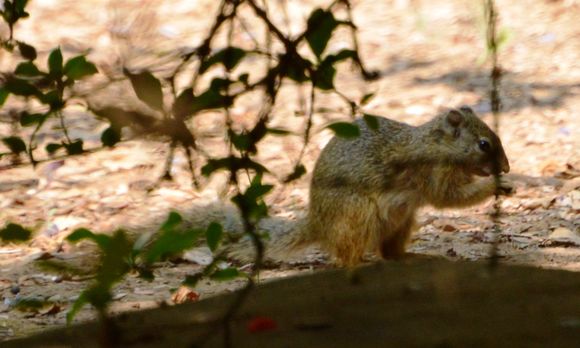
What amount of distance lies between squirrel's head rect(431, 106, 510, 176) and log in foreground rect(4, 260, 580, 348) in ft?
6.86

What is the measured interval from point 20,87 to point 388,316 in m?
1.15

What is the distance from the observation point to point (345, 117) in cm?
762

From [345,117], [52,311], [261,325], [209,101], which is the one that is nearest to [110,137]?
[209,101]

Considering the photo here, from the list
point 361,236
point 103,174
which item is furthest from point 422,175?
point 103,174

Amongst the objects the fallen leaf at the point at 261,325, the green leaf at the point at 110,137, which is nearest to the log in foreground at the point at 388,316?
the fallen leaf at the point at 261,325

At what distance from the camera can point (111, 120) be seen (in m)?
2.57

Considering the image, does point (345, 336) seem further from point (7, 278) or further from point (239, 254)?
point (7, 278)

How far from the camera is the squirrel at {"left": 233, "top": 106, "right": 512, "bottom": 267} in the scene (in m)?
5.73

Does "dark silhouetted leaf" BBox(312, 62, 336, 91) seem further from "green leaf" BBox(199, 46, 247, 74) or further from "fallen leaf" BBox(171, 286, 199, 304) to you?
"fallen leaf" BBox(171, 286, 199, 304)

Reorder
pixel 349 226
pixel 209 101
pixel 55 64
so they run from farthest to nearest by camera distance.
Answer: pixel 349 226
pixel 55 64
pixel 209 101

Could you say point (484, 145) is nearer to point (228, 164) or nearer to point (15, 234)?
point (228, 164)

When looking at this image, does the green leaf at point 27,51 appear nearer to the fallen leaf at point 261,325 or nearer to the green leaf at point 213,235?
the green leaf at point 213,235

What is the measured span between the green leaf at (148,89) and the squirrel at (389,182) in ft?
10.2

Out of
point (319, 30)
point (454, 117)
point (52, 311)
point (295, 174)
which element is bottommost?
point (52, 311)
